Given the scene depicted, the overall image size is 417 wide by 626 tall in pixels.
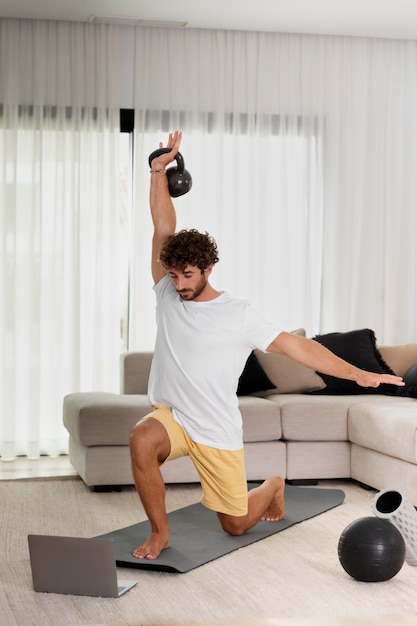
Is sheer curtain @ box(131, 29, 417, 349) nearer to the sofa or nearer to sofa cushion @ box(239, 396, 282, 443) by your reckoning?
the sofa

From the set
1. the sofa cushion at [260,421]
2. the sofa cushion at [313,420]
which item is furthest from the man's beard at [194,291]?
the sofa cushion at [313,420]

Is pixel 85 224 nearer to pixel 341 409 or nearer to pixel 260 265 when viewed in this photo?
pixel 260 265

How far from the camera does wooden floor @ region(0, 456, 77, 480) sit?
581 cm

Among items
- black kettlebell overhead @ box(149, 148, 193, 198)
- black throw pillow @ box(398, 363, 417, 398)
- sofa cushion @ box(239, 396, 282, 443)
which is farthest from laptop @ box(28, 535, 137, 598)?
black throw pillow @ box(398, 363, 417, 398)

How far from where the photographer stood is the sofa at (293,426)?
4910 millimetres

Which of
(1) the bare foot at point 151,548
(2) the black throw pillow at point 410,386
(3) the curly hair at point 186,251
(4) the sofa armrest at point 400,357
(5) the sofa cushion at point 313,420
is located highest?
(3) the curly hair at point 186,251

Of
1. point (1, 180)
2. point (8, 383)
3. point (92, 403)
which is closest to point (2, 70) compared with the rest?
point (1, 180)

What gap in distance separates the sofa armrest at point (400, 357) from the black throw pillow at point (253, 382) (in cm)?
86

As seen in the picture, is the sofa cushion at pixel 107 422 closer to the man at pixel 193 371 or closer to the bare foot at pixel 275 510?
the bare foot at pixel 275 510

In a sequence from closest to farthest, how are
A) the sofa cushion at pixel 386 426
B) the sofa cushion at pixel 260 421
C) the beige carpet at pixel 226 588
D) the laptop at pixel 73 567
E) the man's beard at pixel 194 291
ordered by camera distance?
the beige carpet at pixel 226 588
the laptop at pixel 73 567
the man's beard at pixel 194 291
the sofa cushion at pixel 386 426
the sofa cushion at pixel 260 421

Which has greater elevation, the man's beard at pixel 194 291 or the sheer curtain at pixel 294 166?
the sheer curtain at pixel 294 166

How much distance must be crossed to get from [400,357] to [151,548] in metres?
2.94

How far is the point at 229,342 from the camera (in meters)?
3.71

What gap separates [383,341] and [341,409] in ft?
5.88
